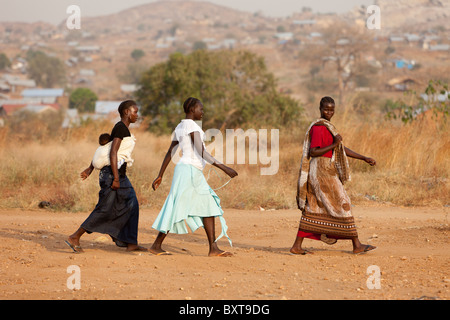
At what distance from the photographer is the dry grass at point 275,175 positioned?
33.4 feet

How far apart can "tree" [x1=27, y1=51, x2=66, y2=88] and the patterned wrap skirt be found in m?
69.2

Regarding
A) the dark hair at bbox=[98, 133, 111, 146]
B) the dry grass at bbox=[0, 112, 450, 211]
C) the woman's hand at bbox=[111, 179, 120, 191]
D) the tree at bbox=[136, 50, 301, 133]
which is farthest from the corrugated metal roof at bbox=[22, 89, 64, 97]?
the woman's hand at bbox=[111, 179, 120, 191]

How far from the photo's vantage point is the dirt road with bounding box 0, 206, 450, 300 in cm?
473

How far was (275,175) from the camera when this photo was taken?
39.0 ft

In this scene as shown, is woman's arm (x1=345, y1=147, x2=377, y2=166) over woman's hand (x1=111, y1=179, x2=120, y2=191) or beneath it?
over

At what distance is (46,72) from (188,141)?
69758 millimetres

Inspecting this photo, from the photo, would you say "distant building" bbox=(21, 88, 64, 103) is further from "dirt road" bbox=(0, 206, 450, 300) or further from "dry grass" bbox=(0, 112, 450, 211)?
"dirt road" bbox=(0, 206, 450, 300)

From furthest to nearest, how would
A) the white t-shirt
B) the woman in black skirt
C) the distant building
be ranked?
the distant building, the woman in black skirt, the white t-shirt

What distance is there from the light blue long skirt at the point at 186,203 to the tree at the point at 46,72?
68842mm

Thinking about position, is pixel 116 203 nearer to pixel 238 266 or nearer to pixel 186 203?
pixel 186 203

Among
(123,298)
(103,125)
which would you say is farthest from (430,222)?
(103,125)

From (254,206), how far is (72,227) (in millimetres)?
3154

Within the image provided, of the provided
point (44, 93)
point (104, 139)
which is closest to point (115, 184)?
point (104, 139)

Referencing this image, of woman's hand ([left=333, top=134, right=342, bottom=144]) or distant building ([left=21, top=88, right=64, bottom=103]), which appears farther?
distant building ([left=21, top=88, right=64, bottom=103])
